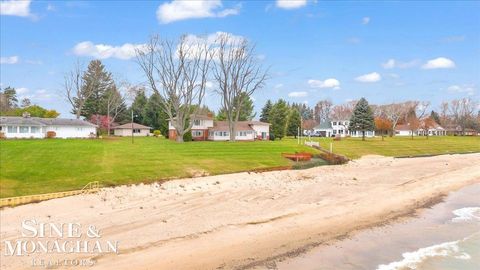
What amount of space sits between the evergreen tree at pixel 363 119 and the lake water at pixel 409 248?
60799 millimetres

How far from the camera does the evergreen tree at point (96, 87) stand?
4186 inches

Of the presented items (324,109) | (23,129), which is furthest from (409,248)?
(324,109)

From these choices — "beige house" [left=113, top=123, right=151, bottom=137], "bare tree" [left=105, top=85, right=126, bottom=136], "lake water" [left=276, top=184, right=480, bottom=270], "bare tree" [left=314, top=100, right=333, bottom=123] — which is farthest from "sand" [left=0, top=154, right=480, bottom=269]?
"bare tree" [left=314, top=100, right=333, bottom=123]

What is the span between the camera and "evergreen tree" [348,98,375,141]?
8075 centimetres

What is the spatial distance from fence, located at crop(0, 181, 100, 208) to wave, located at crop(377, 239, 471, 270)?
1840 centimetres

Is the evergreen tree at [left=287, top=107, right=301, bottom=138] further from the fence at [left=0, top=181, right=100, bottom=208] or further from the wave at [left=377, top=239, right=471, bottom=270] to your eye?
the wave at [left=377, top=239, right=471, bottom=270]

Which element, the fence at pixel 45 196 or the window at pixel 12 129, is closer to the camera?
the fence at pixel 45 196

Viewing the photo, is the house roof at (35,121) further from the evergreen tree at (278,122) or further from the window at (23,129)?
the evergreen tree at (278,122)

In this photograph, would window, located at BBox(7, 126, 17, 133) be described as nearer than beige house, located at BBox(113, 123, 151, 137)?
Yes

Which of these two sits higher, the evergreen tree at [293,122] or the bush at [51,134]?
the evergreen tree at [293,122]

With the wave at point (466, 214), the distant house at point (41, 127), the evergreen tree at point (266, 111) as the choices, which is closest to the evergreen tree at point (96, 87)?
the distant house at point (41, 127)

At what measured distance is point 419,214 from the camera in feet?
70.9

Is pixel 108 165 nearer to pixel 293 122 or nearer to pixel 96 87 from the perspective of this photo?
pixel 293 122

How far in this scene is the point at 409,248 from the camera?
15367 millimetres
